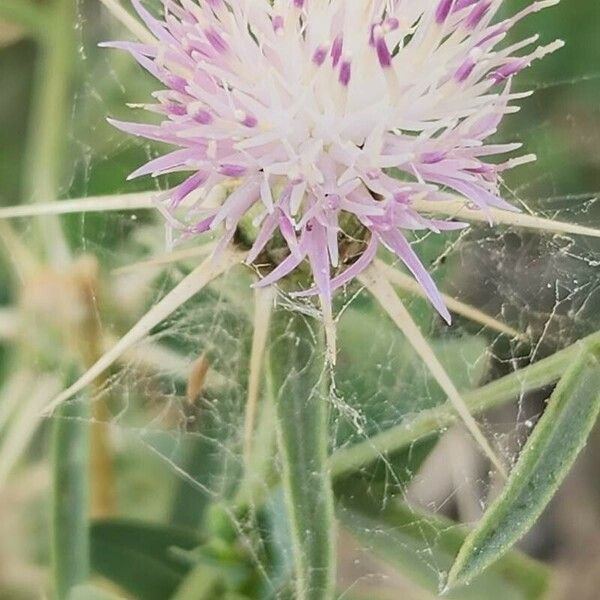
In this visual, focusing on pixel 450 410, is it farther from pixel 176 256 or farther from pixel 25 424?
pixel 25 424

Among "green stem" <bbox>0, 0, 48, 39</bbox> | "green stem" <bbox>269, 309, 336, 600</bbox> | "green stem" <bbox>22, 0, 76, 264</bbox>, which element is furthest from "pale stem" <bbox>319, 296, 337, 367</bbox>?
"green stem" <bbox>0, 0, 48, 39</bbox>

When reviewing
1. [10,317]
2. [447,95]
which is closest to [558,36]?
[447,95]

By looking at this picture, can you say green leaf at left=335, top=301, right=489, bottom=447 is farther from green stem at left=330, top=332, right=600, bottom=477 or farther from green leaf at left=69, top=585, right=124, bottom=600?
green leaf at left=69, top=585, right=124, bottom=600

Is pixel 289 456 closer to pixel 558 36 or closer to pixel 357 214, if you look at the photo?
pixel 357 214

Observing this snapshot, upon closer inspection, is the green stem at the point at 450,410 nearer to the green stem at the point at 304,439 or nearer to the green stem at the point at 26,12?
the green stem at the point at 304,439

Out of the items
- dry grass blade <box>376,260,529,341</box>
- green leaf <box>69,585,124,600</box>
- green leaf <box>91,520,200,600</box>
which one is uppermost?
dry grass blade <box>376,260,529,341</box>

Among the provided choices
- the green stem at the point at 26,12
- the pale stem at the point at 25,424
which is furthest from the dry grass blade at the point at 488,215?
the green stem at the point at 26,12

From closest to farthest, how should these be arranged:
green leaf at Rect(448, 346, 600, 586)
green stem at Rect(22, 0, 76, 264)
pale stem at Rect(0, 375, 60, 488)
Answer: green leaf at Rect(448, 346, 600, 586)
pale stem at Rect(0, 375, 60, 488)
green stem at Rect(22, 0, 76, 264)
